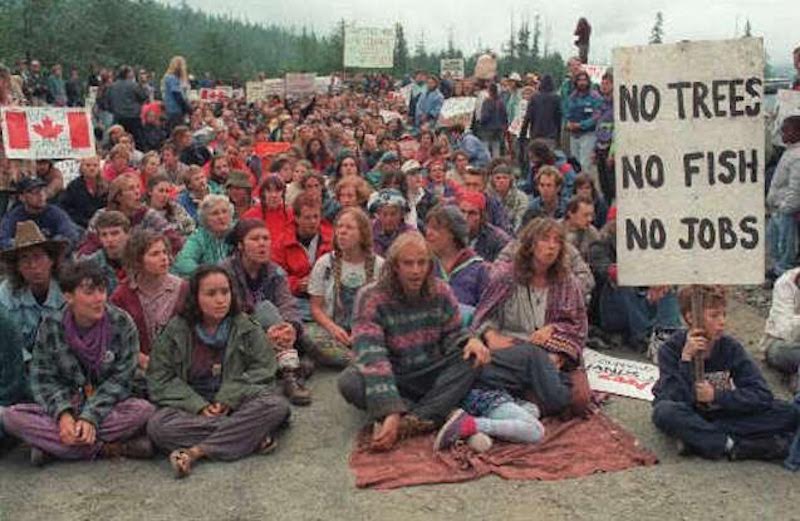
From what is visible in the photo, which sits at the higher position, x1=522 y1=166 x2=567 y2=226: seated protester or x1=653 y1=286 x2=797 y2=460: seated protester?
x1=522 y1=166 x2=567 y2=226: seated protester

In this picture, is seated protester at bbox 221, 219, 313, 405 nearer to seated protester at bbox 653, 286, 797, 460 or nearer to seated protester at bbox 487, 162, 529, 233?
seated protester at bbox 653, 286, 797, 460

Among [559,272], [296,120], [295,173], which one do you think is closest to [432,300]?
[559,272]

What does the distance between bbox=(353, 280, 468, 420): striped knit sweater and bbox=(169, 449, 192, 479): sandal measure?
42.9 inches

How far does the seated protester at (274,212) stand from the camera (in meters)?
8.00

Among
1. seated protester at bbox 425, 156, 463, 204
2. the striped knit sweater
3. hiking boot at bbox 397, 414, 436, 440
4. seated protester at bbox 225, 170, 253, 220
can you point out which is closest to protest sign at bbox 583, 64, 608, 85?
seated protester at bbox 425, 156, 463, 204

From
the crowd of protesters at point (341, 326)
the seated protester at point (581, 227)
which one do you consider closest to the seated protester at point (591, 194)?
the crowd of protesters at point (341, 326)

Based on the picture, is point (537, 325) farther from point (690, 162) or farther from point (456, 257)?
point (690, 162)

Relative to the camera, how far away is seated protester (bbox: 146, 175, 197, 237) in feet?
28.4

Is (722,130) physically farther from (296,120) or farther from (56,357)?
(296,120)

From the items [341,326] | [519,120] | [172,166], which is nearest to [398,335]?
[341,326]

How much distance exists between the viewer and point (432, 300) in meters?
5.54

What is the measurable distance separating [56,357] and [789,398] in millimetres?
4878

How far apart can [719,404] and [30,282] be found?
4.40 metres

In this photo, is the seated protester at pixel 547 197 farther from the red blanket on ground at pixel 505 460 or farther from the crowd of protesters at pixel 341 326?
the red blanket on ground at pixel 505 460
